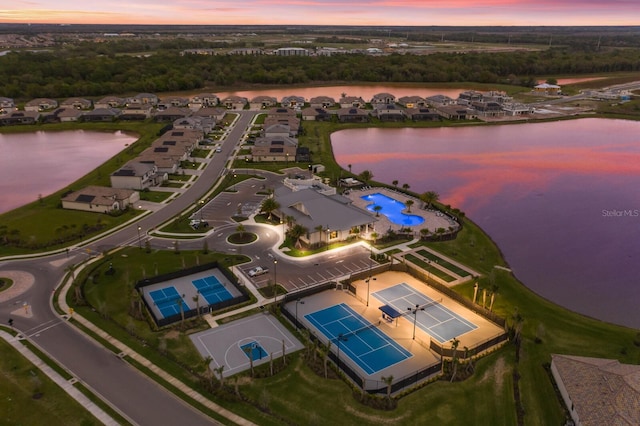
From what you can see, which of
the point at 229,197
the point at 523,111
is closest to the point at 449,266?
the point at 229,197

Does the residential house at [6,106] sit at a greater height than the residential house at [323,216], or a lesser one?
greater

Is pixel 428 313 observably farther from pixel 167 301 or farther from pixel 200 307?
pixel 167 301

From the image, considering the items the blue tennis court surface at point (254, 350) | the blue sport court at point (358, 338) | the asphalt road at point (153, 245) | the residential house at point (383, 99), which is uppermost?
the residential house at point (383, 99)

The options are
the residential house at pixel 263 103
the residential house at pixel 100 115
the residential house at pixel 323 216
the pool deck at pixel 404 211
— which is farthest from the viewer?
the residential house at pixel 263 103

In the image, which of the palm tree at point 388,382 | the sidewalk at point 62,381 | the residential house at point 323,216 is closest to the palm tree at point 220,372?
the sidewalk at point 62,381

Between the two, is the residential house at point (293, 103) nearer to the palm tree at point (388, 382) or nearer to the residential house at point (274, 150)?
the residential house at point (274, 150)

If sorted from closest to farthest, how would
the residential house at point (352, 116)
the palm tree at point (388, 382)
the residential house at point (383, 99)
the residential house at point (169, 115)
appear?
1. the palm tree at point (388, 382)
2. the residential house at point (169, 115)
3. the residential house at point (352, 116)
4. the residential house at point (383, 99)

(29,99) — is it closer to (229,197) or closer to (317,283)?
(229,197)
